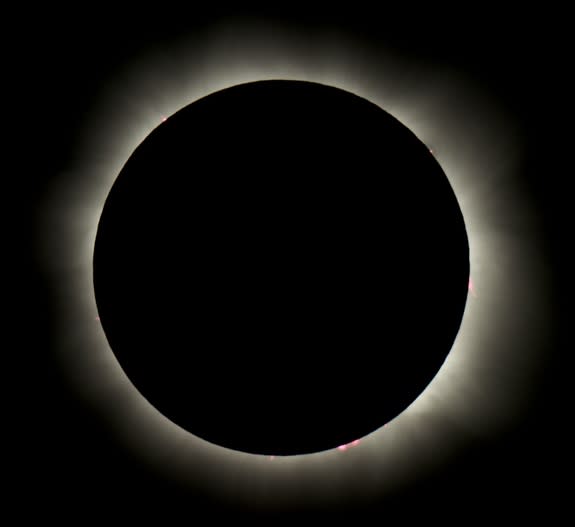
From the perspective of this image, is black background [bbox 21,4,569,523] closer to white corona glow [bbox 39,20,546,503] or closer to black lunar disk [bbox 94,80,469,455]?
white corona glow [bbox 39,20,546,503]

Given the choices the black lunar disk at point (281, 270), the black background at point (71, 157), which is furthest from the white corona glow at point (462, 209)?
the black lunar disk at point (281, 270)

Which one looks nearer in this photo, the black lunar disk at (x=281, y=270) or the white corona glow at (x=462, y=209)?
the black lunar disk at (x=281, y=270)

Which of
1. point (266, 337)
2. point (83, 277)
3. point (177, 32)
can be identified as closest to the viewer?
point (266, 337)

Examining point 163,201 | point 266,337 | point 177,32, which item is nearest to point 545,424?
point 266,337

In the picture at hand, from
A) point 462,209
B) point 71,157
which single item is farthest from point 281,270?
point 71,157

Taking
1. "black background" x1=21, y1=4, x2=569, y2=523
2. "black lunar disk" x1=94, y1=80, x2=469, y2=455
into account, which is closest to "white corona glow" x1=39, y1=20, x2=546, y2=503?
"black background" x1=21, y1=4, x2=569, y2=523

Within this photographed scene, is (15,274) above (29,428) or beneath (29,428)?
above

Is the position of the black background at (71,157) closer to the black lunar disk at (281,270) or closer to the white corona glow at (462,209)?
the white corona glow at (462,209)

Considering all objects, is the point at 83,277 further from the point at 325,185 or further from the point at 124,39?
the point at 325,185
